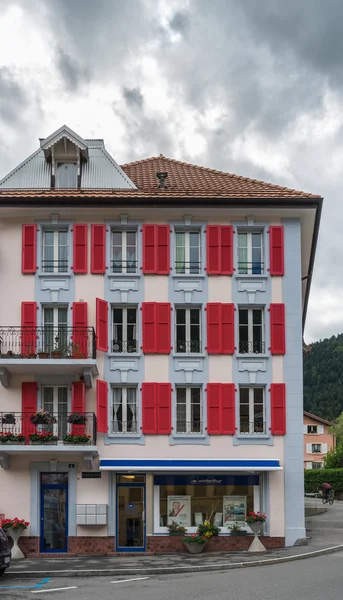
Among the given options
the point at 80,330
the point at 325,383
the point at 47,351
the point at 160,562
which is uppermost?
the point at 325,383

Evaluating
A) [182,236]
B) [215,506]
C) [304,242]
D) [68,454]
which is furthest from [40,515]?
[304,242]

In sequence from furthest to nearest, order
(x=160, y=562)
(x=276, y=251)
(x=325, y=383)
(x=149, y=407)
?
(x=325, y=383) < (x=276, y=251) < (x=149, y=407) < (x=160, y=562)

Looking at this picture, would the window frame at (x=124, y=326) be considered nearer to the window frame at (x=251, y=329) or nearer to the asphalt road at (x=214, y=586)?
the window frame at (x=251, y=329)

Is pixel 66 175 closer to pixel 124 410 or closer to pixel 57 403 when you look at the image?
pixel 57 403

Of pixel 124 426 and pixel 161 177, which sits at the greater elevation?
pixel 161 177

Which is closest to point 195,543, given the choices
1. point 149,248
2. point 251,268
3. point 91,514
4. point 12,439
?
point 91,514

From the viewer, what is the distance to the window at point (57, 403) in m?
29.0

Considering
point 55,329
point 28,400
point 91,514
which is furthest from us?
point 55,329

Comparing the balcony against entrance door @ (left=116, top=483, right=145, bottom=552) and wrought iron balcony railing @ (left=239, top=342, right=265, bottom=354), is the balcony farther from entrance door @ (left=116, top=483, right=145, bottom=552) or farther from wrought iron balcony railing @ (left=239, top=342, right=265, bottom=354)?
wrought iron balcony railing @ (left=239, top=342, right=265, bottom=354)

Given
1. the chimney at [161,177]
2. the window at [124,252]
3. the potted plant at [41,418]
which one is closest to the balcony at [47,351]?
the potted plant at [41,418]

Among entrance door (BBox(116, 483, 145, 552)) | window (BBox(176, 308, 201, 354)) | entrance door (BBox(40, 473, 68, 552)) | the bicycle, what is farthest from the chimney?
the bicycle

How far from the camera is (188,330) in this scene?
98.0 ft

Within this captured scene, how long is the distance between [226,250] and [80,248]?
4.89 meters

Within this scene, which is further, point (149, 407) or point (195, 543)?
point (149, 407)
